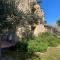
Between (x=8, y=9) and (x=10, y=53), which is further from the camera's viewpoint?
(x=10, y=53)

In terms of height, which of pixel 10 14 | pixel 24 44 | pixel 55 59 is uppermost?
pixel 10 14

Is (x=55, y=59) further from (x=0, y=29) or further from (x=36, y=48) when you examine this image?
(x=0, y=29)

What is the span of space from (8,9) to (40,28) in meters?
19.6

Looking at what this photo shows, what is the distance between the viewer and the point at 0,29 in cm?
918

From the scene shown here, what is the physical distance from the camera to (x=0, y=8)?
28.2 feet

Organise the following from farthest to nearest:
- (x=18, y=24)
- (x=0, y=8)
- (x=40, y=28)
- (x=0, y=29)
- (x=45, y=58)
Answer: (x=40, y=28) → (x=45, y=58) → (x=18, y=24) → (x=0, y=29) → (x=0, y=8)

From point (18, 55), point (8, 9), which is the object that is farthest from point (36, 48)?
point (8, 9)

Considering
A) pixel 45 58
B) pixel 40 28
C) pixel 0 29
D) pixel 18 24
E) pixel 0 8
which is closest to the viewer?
pixel 0 8

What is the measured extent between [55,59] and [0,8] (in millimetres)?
9754

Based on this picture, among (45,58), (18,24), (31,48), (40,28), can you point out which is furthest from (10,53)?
(40,28)

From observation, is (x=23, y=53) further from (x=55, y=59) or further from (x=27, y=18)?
(x=27, y=18)

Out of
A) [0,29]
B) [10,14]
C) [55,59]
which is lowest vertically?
[55,59]

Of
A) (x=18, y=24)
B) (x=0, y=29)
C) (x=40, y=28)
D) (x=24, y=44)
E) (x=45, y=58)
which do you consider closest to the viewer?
(x=0, y=29)

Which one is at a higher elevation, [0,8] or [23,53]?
[0,8]
